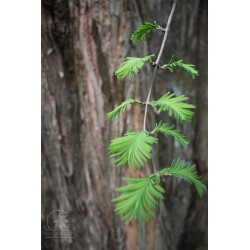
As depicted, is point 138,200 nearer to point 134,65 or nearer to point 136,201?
point 136,201

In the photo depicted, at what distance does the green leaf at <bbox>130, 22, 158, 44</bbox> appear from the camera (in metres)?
0.81

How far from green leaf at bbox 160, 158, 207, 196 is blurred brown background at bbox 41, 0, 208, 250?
1.4 inches

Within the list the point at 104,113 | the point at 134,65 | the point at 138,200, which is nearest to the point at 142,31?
the point at 134,65

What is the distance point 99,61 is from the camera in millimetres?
936

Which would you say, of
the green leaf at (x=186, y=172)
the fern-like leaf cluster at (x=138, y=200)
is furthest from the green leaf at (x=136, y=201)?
the green leaf at (x=186, y=172)

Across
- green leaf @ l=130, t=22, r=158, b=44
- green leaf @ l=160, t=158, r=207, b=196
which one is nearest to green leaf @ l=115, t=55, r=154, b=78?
green leaf @ l=130, t=22, r=158, b=44

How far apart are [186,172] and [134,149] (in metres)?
0.19

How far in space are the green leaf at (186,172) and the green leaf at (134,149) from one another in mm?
120

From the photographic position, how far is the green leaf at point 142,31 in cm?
81

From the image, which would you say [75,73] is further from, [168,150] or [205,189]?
[205,189]

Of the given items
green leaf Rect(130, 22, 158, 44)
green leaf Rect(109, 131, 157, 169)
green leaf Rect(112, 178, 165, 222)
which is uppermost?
green leaf Rect(130, 22, 158, 44)

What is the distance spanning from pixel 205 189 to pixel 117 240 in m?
0.22

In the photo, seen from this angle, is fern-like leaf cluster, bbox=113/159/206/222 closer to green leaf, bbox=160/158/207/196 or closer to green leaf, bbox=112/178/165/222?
green leaf, bbox=112/178/165/222

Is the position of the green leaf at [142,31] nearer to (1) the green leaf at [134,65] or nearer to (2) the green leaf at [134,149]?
(1) the green leaf at [134,65]
